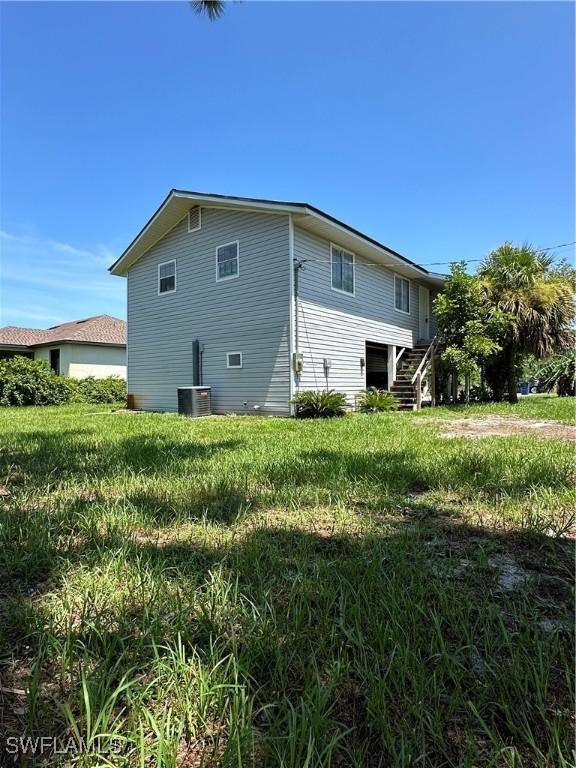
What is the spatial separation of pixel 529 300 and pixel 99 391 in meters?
19.0

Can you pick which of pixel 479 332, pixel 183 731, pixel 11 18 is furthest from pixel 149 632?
pixel 479 332

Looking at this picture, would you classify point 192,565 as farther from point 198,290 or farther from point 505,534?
point 198,290

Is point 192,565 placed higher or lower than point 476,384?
lower

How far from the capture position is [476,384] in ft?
46.3

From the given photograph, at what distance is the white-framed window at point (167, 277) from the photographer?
14.1m

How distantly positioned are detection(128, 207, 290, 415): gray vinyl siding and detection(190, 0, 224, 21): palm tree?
582 centimetres

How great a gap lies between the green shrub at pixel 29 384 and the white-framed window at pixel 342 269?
44.6 ft

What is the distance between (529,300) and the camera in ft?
41.2

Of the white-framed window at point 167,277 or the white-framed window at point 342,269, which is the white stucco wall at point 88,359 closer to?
the white-framed window at point 167,277

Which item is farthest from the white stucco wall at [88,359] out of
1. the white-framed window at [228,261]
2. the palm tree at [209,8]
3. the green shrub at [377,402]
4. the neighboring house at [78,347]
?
the palm tree at [209,8]

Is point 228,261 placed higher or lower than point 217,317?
higher

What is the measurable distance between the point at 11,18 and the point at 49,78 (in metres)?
2.83

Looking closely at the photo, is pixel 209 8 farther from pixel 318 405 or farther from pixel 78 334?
pixel 78 334

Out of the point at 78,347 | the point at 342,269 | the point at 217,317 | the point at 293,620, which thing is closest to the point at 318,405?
the point at 217,317
